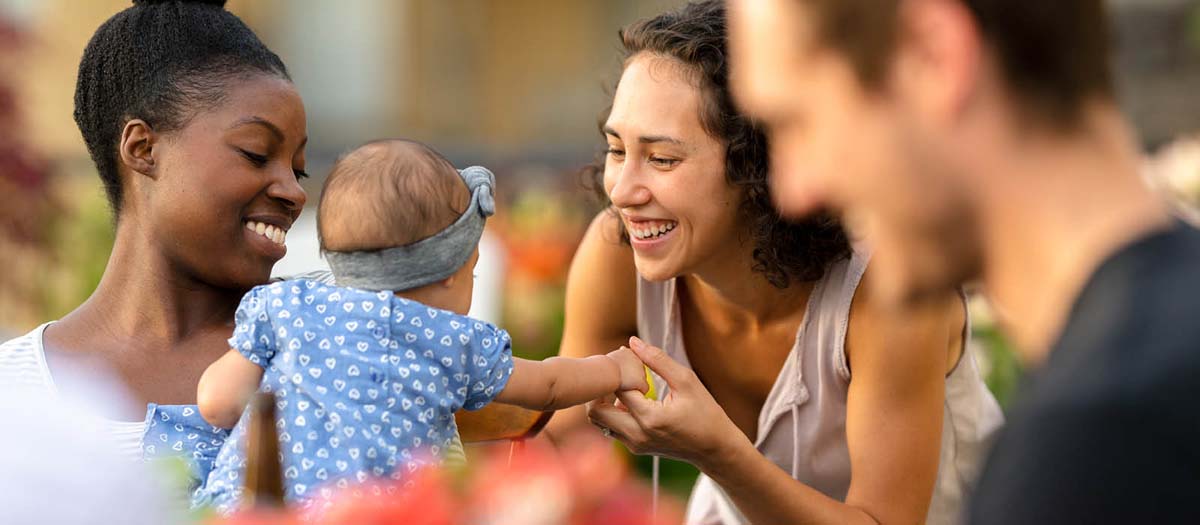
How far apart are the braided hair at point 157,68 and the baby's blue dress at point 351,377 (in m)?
0.51

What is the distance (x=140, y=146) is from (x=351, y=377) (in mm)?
720

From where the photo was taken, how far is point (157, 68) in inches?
92.3

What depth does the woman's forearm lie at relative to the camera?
2385mm

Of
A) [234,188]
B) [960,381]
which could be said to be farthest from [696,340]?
[234,188]

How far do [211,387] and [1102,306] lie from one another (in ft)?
4.17

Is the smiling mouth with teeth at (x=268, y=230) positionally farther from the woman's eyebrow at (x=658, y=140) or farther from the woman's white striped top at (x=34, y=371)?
the woman's eyebrow at (x=658, y=140)

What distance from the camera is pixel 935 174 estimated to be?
1.21 meters

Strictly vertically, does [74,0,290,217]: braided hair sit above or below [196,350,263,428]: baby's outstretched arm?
above

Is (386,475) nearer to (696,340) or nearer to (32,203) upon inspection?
(696,340)

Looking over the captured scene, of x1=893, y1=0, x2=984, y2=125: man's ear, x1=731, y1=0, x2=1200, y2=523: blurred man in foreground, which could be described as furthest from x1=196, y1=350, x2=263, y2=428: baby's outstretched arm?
x1=893, y1=0, x2=984, y2=125: man's ear

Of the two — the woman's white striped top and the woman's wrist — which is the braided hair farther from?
the woman's wrist

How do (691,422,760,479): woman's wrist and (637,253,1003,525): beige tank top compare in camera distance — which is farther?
(637,253,1003,525): beige tank top

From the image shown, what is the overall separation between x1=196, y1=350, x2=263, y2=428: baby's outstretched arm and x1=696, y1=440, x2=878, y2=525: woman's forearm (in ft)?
2.83

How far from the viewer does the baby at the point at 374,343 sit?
1862 mm
